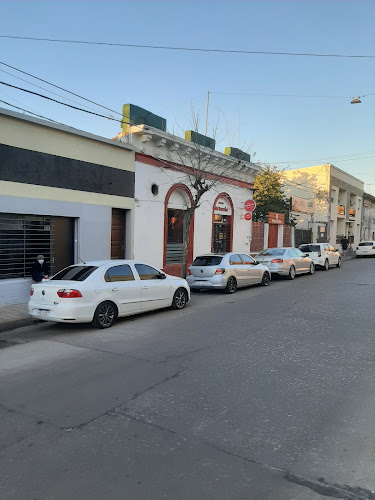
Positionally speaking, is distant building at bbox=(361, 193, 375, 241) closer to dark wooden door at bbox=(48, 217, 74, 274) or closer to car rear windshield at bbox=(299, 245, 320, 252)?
car rear windshield at bbox=(299, 245, 320, 252)

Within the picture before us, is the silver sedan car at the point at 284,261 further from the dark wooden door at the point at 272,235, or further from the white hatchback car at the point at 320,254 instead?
the dark wooden door at the point at 272,235

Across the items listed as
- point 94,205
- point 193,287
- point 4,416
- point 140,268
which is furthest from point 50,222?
point 4,416

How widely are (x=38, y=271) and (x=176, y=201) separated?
25.6 feet

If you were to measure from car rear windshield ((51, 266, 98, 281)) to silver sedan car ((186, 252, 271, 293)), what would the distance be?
524cm

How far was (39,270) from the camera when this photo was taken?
10828 millimetres

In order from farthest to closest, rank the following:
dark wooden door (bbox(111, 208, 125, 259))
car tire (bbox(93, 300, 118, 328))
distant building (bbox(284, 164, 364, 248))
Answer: distant building (bbox(284, 164, 364, 248)), dark wooden door (bbox(111, 208, 125, 259)), car tire (bbox(93, 300, 118, 328))

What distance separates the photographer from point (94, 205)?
12.7 m

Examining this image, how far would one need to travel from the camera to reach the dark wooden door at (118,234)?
13961 mm

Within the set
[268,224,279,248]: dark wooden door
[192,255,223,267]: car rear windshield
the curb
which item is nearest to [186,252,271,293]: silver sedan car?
[192,255,223,267]: car rear windshield

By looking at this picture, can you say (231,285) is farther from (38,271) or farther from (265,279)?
(38,271)

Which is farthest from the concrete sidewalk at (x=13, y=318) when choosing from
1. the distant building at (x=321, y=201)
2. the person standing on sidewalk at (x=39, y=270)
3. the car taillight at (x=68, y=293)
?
the distant building at (x=321, y=201)

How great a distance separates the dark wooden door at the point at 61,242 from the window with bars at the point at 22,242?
17 cm

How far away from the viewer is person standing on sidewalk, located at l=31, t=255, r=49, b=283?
1070cm

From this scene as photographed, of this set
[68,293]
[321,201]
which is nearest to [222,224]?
[68,293]
